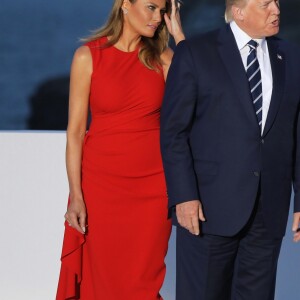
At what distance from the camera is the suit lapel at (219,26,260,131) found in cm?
241

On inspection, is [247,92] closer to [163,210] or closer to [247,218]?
[247,218]

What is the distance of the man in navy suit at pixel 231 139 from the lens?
7.92 ft

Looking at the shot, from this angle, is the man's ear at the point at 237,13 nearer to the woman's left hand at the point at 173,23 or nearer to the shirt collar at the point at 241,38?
the shirt collar at the point at 241,38

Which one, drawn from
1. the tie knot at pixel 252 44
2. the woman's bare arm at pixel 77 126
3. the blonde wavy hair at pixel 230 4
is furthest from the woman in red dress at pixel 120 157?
the tie knot at pixel 252 44

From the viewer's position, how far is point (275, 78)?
2.46 meters

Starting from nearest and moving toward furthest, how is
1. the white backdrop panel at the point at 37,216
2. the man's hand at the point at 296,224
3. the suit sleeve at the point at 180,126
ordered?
the suit sleeve at the point at 180,126
the man's hand at the point at 296,224
the white backdrop panel at the point at 37,216

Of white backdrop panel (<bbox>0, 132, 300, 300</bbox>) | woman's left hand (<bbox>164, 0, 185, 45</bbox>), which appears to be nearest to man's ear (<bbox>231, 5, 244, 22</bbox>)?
woman's left hand (<bbox>164, 0, 185, 45</bbox>)

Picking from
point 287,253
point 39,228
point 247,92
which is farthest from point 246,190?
point 39,228

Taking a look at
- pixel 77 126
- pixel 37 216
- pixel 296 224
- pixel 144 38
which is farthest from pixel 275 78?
pixel 37 216

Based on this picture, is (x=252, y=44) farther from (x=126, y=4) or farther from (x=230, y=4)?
(x=126, y=4)

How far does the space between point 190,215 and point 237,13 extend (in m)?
0.59

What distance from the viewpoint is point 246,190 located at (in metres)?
2.45

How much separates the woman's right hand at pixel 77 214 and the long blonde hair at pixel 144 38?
50 cm

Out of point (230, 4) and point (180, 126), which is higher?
point (230, 4)
